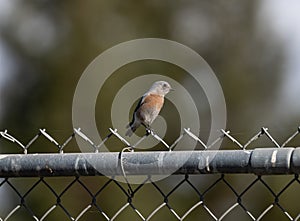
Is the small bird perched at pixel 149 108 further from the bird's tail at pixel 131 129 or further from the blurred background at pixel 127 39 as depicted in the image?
the blurred background at pixel 127 39

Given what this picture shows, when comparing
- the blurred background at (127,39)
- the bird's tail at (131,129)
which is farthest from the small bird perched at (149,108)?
the blurred background at (127,39)

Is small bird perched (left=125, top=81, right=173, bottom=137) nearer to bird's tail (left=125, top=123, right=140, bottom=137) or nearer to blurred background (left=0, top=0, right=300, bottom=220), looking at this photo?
bird's tail (left=125, top=123, right=140, bottom=137)

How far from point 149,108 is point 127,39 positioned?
8573 millimetres

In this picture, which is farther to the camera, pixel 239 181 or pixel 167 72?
pixel 167 72

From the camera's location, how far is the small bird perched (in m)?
5.79

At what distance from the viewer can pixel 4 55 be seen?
1430 centimetres

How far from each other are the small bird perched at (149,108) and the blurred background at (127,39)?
6646mm

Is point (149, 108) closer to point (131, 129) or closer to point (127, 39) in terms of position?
point (131, 129)

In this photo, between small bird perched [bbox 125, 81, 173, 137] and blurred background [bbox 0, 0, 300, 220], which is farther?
blurred background [bbox 0, 0, 300, 220]

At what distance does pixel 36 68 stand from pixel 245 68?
3.56 metres

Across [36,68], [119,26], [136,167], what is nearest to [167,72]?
[119,26]

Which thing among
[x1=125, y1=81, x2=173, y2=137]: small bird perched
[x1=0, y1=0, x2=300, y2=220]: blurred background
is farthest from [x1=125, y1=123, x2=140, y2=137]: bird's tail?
[x1=0, y1=0, x2=300, y2=220]: blurred background

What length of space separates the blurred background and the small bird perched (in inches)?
262

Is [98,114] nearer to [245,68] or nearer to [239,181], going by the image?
[239,181]
